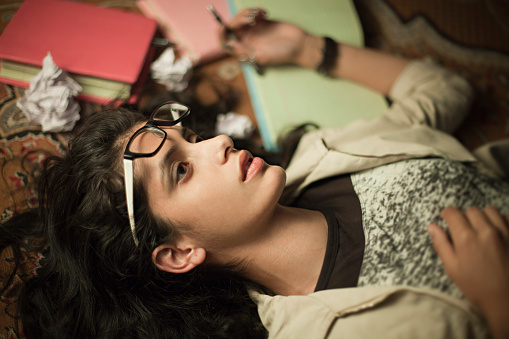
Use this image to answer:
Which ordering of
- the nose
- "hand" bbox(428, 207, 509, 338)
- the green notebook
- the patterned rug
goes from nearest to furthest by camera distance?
"hand" bbox(428, 207, 509, 338), the nose, the patterned rug, the green notebook

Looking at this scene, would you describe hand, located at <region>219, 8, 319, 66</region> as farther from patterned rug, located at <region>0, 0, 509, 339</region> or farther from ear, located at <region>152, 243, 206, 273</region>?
ear, located at <region>152, 243, 206, 273</region>

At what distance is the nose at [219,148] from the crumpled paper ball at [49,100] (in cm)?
53

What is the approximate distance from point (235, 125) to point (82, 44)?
58 cm

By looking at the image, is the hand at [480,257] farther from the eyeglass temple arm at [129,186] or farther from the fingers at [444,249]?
the eyeglass temple arm at [129,186]

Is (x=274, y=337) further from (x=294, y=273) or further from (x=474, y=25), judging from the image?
(x=474, y=25)

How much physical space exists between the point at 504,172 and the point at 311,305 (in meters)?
0.74

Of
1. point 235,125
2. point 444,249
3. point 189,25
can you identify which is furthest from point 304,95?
point 444,249

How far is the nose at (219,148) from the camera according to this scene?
29.5 inches

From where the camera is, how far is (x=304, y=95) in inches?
50.8

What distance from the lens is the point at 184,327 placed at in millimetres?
879

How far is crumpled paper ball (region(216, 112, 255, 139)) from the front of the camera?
3.92 ft

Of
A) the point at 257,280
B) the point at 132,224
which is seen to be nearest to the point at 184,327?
the point at 257,280

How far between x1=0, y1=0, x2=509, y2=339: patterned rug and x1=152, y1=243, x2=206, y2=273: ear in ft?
1.63

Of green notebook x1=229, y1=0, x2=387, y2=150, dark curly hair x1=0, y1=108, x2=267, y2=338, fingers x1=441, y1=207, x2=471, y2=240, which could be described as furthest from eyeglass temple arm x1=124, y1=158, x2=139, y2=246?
fingers x1=441, y1=207, x2=471, y2=240
